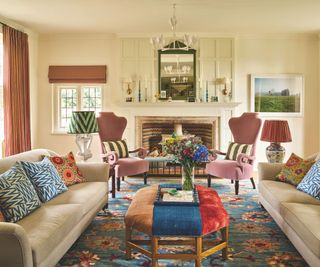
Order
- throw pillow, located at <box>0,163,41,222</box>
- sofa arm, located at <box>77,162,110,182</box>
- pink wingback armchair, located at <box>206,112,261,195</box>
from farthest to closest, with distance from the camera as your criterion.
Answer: pink wingback armchair, located at <box>206,112,261,195</box> < sofa arm, located at <box>77,162,110,182</box> < throw pillow, located at <box>0,163,41,222</box>

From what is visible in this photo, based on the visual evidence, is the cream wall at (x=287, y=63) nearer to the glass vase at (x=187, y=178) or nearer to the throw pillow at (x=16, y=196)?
the glass vase at (x=187, y=178)

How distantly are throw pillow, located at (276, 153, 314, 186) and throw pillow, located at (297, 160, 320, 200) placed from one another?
20 centimetres

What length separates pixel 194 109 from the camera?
259 inches

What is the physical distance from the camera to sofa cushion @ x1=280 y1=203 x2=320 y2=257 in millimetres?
2309

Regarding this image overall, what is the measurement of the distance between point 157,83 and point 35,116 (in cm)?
247

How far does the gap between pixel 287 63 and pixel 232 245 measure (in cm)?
469

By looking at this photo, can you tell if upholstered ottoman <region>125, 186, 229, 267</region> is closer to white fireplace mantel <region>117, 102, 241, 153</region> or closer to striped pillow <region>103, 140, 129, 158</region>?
striped pillow <region>103, 140, 129, 158</region>

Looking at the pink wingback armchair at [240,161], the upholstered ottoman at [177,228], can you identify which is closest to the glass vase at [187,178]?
the upholstered ottoman at [177,228]

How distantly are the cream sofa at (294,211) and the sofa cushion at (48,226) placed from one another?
68.5 inches

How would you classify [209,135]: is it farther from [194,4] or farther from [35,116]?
[35,116]

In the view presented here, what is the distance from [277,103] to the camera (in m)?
6.75

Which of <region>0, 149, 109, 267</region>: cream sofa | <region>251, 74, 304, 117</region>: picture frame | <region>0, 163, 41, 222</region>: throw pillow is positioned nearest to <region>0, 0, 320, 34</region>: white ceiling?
<region>251, 74, 304, 117</region>: picture frame

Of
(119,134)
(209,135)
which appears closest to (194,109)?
(209,135)

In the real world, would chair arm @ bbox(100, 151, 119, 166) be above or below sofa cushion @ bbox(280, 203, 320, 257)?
above
